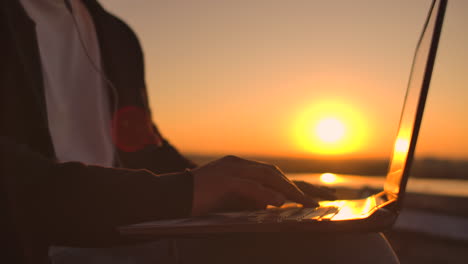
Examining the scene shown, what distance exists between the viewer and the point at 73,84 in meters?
1.30

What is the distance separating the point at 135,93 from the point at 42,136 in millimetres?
667

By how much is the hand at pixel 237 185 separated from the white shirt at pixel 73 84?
666mm

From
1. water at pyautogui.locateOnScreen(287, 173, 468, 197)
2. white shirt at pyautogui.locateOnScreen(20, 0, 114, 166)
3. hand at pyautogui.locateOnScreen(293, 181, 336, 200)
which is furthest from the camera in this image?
Result: water at pyautogui.locateOnScreen(287, 173, 468, 197)

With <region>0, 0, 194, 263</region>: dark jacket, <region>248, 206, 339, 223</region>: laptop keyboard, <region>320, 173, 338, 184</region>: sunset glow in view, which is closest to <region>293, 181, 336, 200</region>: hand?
<region>248, 206, 339, 223</region>: laptop keyboard

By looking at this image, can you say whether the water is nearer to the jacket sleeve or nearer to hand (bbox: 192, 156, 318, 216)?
hand (bbox: 192, 156, 318, 216)

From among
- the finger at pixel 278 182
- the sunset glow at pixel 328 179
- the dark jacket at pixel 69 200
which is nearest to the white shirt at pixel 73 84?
the dark jacket at pixel 69 200

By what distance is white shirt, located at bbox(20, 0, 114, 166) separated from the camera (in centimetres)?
118

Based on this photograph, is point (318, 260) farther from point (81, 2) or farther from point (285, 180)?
point (81, 2)

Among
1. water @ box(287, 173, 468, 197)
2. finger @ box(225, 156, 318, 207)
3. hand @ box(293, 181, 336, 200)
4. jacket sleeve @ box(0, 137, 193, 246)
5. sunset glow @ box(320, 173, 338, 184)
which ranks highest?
finger @ box(225, 156, 318, 207)

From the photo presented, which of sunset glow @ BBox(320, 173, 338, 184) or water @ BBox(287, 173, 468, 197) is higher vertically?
water @ BBox(287, 173, 468, 197)

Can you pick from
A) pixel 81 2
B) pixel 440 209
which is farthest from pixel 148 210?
pixel 440 209

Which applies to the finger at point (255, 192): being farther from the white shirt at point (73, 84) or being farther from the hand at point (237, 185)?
the white shirt at point (73, 84)

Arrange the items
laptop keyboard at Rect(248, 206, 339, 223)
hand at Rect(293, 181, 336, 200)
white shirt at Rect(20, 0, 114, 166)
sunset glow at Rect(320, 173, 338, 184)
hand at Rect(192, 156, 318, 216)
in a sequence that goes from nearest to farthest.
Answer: laptop keyboard at Rect(248, 206, 339, 223) → hand at Rect(192, 156, 318, 216) → hand at Rect(293, 181, 336, 200) → white shirt at Rect(20, 0, 114, 166) → sunset glow at Rect(320, 173, 338, 184)

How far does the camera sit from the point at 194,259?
646 mm
